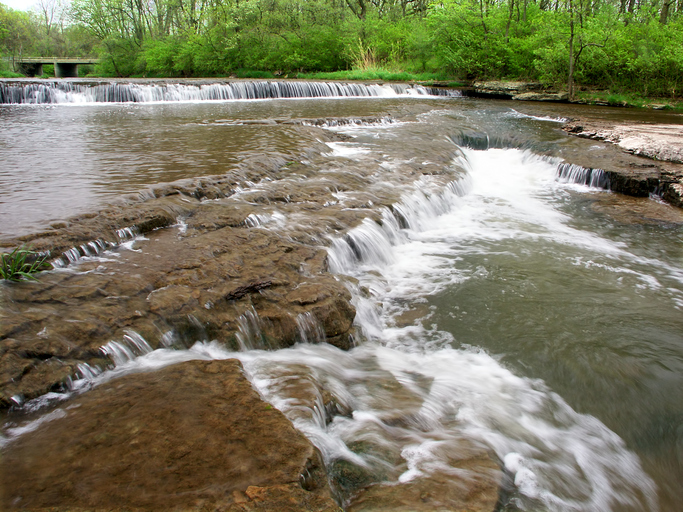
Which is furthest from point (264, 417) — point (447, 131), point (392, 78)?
point (392, 78)

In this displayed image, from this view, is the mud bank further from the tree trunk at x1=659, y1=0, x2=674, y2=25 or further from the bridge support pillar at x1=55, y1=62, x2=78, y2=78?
the bridge support pillar at x1=55, y1=62, x2=78, y2=78

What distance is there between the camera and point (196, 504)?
1.80 meters

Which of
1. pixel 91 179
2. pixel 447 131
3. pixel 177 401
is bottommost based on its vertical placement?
pixel 177 401

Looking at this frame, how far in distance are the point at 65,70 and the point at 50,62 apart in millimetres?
3473

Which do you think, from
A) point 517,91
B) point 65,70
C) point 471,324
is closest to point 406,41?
point 517,91

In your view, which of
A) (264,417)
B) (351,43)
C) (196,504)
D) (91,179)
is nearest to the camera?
(196,504)

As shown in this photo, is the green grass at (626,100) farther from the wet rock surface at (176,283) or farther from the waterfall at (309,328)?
the waterfall at (309,328)

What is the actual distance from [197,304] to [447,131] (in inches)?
405

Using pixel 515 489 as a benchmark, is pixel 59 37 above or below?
above

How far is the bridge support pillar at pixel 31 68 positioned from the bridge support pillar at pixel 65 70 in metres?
1.92

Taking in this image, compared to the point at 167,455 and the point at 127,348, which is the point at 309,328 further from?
the point at 167,455

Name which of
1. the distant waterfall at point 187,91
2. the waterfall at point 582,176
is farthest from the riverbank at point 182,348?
the distant waterfall at point 187,91

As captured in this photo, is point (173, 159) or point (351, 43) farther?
point (351, 43)

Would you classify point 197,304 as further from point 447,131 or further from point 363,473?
point 447,131
